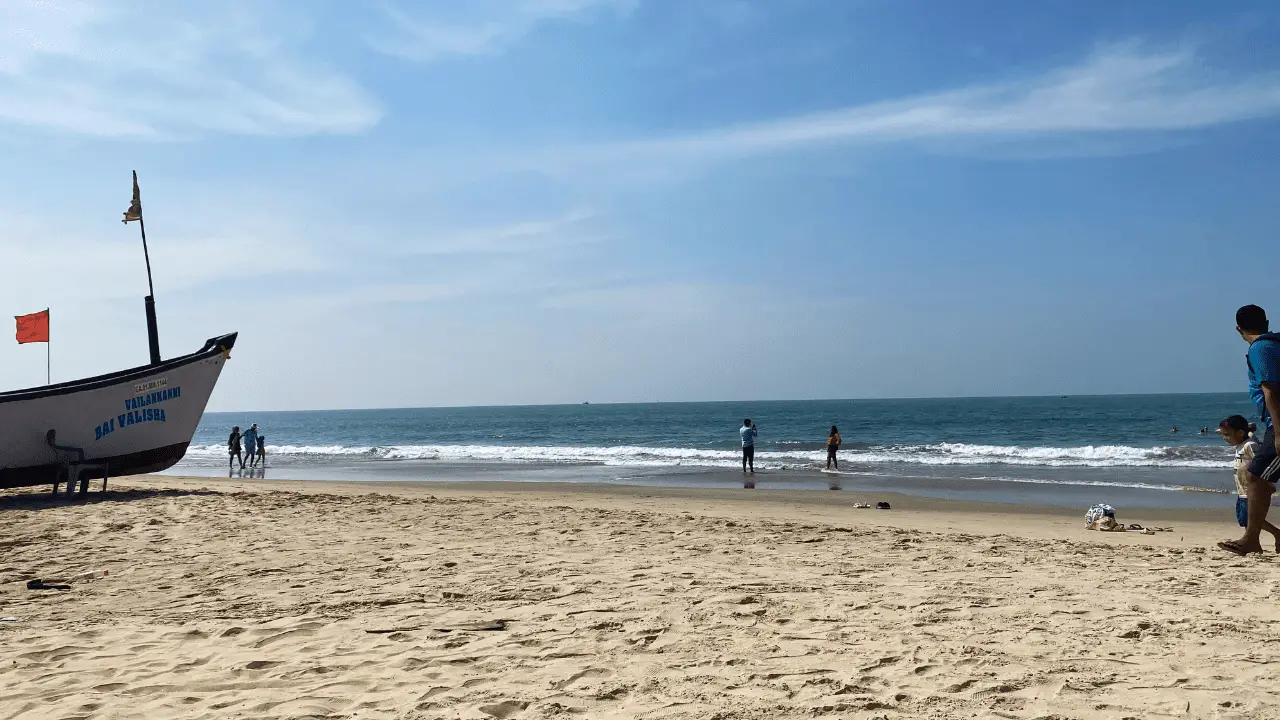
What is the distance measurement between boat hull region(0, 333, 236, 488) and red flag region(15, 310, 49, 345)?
1951 mm

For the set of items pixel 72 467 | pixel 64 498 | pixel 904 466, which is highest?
pixel 72 467

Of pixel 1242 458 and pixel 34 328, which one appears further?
pixel 34 328

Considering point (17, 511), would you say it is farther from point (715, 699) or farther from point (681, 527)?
point (715, 699)

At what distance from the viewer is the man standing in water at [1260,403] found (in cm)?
611

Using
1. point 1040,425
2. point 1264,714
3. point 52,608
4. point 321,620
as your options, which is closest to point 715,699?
point 1264,714

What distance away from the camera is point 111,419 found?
555 inches

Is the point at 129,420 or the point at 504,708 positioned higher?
the point at 129,420

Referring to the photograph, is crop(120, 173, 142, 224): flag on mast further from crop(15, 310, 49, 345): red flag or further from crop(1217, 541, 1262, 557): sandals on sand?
crop(1217, 541, 1262, 557): sandals on sand

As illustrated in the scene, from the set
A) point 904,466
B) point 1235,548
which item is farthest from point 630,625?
point 904,466

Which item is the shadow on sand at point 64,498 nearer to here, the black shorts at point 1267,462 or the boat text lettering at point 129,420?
the boat text lettering at point 129,420

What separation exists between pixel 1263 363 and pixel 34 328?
17.5 meters

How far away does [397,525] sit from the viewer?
9.84 meters

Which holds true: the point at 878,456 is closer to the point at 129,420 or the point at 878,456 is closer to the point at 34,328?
the point at 129,420

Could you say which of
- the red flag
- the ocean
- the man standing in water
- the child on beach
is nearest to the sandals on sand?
the man standing in water
